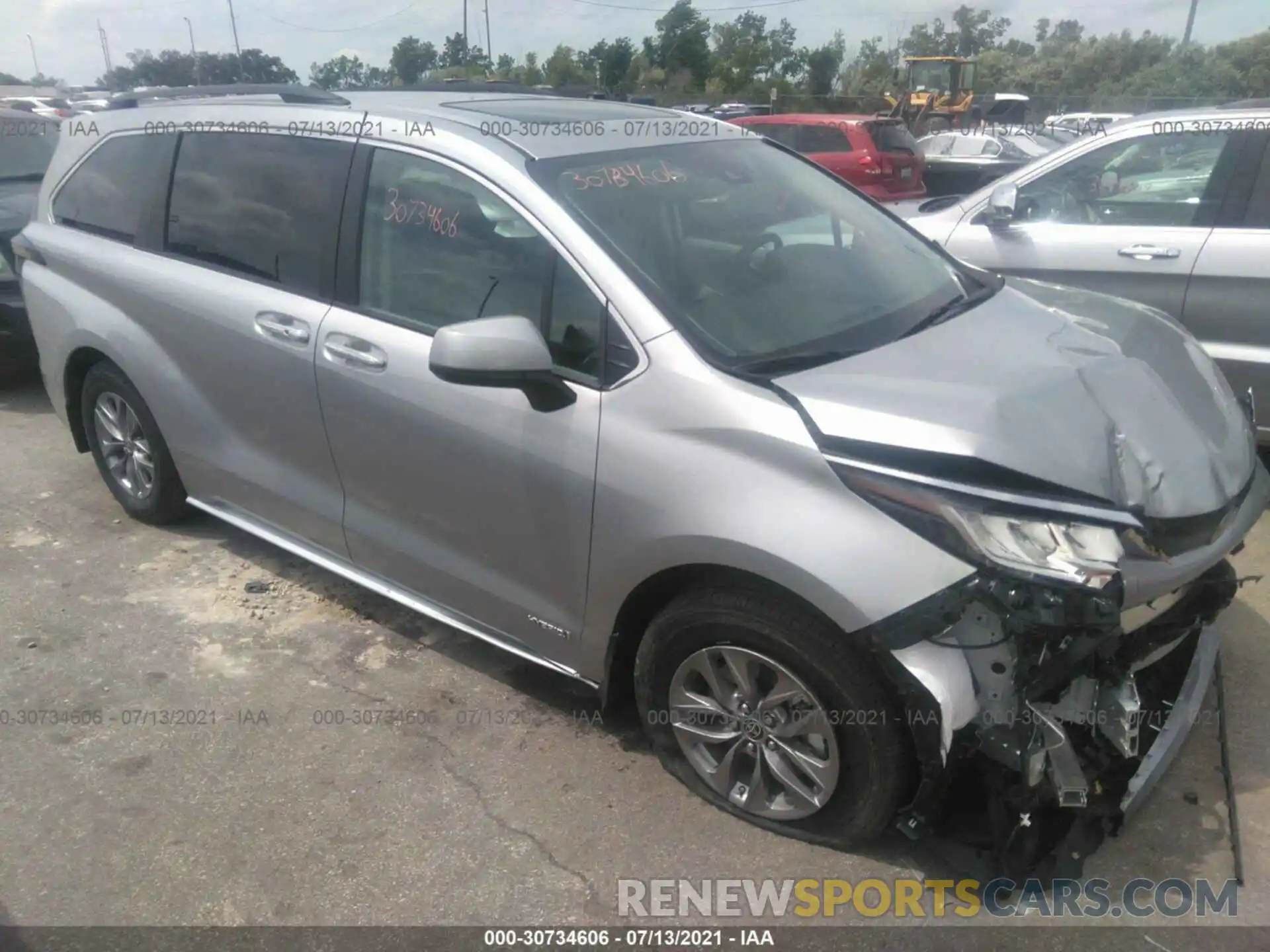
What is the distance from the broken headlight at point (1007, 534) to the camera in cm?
216

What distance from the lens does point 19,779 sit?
3.03 meters

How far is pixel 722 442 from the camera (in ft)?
7.95

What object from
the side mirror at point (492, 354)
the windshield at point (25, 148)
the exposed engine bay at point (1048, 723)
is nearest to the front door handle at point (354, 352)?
the side mirror at point (492, 354)

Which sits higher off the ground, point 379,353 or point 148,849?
point 379,353

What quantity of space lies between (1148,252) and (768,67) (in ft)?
177

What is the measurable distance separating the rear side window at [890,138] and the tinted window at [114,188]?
428 inches

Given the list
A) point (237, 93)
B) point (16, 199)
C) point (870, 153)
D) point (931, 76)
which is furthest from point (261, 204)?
point (931, 76)

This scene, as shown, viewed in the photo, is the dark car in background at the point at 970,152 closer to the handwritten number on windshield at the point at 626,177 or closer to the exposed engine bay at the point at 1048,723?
the handwritten number on windshield at the point at 626,177

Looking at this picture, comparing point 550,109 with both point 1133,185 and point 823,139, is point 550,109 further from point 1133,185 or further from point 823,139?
point 823,139

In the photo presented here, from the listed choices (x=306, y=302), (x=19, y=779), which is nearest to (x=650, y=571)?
(x=306, y=302)

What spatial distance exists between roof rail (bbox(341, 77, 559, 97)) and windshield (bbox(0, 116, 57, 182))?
15.3 feet

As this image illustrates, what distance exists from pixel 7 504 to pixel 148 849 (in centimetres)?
294

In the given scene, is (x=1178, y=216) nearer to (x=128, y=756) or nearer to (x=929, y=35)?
(x=128, y=756)

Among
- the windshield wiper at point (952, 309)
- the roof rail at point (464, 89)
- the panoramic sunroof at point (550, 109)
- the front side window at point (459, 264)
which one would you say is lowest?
the windshield wiper at point (952, 309)
